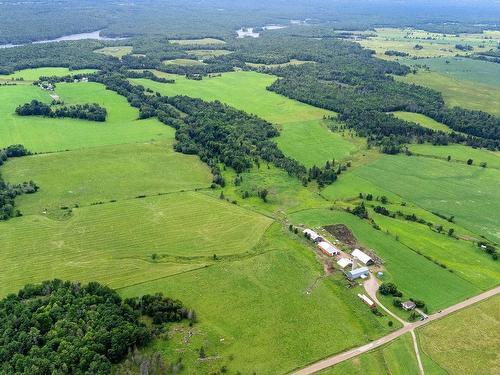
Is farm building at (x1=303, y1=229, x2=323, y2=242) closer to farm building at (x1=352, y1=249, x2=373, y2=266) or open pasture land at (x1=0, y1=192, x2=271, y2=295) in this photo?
farm building at (x1=352, y1=249, x2=373, y2=266)

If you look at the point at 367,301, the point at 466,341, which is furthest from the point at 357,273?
the point at 466,341

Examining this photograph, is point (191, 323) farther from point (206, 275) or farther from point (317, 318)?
point (317, 318)

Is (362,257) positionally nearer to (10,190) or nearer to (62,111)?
(10,190)

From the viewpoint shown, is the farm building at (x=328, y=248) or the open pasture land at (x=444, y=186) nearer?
the farm building at (x=328, y=248)

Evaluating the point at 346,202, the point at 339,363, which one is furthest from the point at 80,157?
the point at 339,363

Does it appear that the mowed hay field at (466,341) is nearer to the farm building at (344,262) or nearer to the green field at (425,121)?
the farm building at (344,262)

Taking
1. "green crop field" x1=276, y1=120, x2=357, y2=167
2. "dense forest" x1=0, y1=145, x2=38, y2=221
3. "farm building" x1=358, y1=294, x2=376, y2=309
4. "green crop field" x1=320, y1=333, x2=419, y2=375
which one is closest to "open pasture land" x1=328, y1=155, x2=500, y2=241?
"green crop field" x1=276, y1=120, x2=357, y2=167

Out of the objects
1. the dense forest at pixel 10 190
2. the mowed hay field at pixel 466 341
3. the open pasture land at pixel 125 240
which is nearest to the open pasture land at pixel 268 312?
the open pasture land at pixel 125 240
